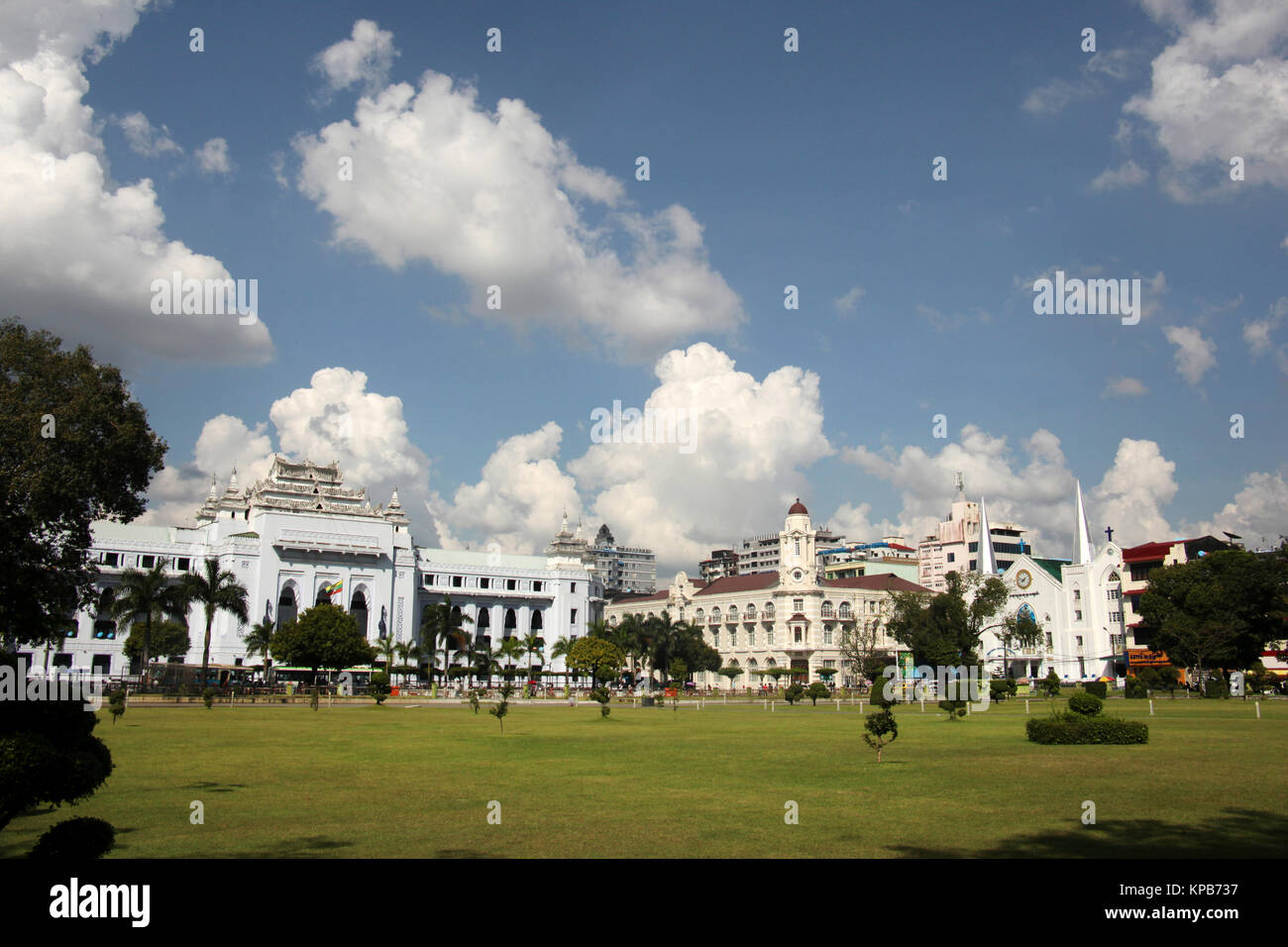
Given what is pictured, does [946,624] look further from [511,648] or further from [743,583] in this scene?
[511,648]

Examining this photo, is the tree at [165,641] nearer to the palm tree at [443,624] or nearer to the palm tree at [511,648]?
the palm tree at [443,624]

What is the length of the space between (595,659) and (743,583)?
36.0 metres

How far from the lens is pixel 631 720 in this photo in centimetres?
4447

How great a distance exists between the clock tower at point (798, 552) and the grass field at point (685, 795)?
7532cm

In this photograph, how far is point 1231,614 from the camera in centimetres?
6638

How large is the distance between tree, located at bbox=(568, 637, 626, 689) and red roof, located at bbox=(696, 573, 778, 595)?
2999 cm

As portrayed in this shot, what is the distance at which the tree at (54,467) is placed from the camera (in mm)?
19484

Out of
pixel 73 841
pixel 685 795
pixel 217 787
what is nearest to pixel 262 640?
pixel 217 787

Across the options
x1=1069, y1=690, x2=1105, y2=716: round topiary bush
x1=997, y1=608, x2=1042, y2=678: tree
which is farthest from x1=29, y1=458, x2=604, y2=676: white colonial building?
x1=1069, y1=690, x2=1105, y2=716: round topiary bush

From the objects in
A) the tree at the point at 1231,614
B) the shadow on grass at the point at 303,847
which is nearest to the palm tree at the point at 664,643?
the tree at the point at 1231,614

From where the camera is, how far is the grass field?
12461 millimetres
